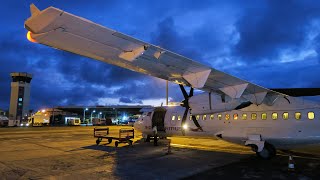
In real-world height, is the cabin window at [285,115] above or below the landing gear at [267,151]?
above

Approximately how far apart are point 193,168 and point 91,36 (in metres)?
7.64

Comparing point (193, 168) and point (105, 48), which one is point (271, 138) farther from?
point (105, 48)

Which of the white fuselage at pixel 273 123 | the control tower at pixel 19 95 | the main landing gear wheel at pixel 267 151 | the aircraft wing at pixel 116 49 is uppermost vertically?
the control tower at pixel 19 95

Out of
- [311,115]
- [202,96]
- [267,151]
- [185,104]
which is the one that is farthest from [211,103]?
[311,115]

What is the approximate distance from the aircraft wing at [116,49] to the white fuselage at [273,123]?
2.68 m

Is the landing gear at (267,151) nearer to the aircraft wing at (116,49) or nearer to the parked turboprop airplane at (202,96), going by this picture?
the parked turboprop airplane at (202,96)

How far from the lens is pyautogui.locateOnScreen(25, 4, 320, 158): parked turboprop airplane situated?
7891 millimetres

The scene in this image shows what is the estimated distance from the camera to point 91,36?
8234mm

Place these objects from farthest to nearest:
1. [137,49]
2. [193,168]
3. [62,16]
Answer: [193,168]
[137,49]
[62,16]

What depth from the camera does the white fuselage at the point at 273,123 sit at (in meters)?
13.6

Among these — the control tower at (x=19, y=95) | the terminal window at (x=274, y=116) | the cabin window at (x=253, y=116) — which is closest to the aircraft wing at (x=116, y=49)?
the terminal window at (x=274, y=116)

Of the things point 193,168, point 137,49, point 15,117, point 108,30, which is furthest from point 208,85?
point 15,117

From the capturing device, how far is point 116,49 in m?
9.08

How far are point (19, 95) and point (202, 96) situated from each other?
8336cm
